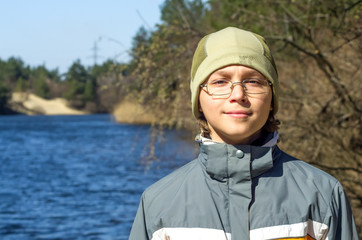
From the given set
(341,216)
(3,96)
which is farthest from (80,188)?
(3,96)

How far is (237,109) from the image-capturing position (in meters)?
2.08

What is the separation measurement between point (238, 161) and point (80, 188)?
14990 mm

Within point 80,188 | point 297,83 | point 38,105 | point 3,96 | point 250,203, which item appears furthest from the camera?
point 38,105

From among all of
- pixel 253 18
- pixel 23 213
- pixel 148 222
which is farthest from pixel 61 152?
pixel 148 222

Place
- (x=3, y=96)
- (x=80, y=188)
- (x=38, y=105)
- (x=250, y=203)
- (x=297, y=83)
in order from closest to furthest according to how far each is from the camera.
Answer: (x=250, y=203) < (x=297, y=83) < (x=80, y=188) < (x=3, y=96) < (x=38, y=105)

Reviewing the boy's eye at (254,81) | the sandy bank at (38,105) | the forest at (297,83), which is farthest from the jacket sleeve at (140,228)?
the sandy bank at (38,105)

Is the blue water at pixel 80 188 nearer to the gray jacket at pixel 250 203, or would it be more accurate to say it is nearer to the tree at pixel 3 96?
the gray jacket at pixel 250 203

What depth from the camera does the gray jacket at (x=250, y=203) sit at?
6.59 ft

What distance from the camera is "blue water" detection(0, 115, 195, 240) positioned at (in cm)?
1148

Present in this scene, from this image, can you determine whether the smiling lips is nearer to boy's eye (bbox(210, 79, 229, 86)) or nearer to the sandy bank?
boy's eye (bbox(210, 79, 229, 86))

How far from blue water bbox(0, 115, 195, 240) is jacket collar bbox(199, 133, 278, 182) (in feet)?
17.6

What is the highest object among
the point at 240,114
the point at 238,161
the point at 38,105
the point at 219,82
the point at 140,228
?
the point at 219,82

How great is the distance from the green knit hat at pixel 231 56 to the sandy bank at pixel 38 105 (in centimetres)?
9225

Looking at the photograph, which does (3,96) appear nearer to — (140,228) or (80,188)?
(80,188)
